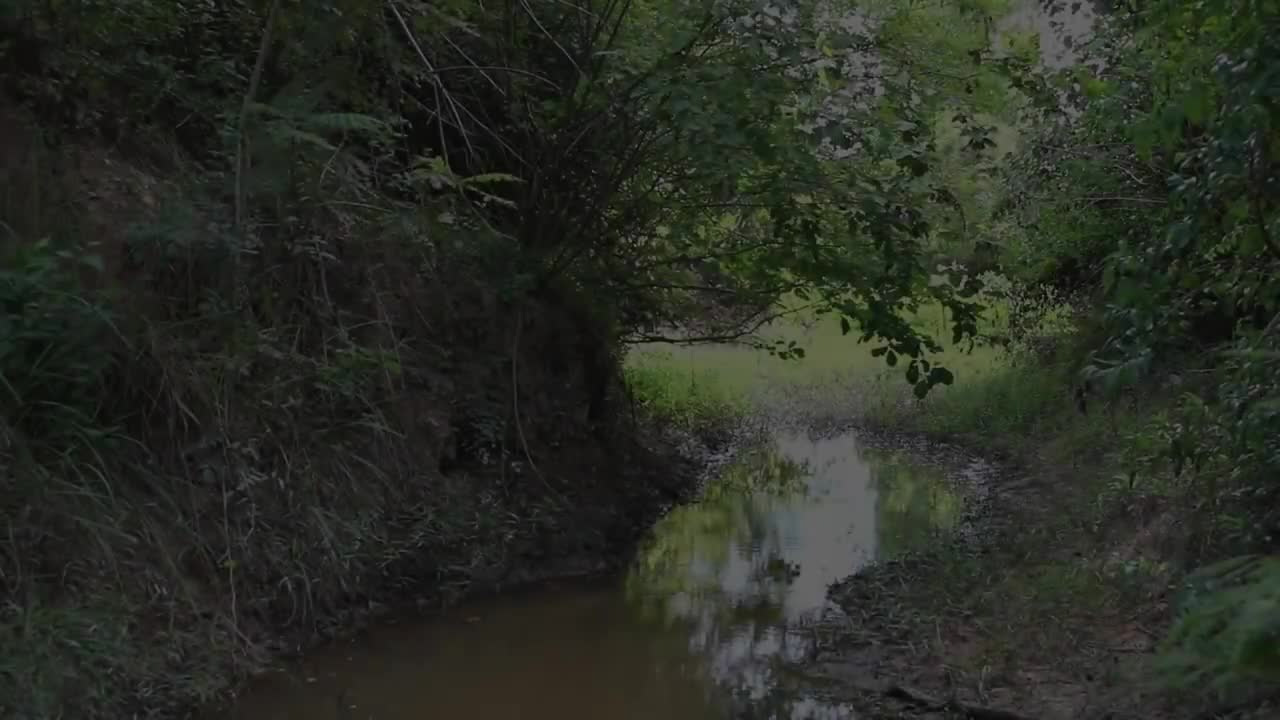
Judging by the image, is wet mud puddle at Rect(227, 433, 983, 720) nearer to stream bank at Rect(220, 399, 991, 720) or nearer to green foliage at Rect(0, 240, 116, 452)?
stream bank at Rect(220, 399, 991, 720)

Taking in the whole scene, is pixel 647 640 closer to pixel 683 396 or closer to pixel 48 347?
pixel 48 347

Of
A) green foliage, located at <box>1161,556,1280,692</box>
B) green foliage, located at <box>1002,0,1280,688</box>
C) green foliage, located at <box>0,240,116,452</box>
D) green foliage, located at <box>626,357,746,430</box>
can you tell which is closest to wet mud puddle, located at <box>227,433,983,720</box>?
green foliage, located at <box>0,240,116,452</box>

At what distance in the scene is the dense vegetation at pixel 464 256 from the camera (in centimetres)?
506

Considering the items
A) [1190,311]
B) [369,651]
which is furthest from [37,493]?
[1190,311]

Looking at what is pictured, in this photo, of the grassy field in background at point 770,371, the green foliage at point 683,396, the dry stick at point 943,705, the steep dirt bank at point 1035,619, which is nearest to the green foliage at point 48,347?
the steep dirt bank at point 1035,619

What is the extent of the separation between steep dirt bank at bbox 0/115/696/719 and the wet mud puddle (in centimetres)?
31

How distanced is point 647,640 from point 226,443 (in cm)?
292

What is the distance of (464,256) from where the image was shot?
29.9 feet

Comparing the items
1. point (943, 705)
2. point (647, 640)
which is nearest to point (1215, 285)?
point (943, 705)

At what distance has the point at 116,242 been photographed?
6484 mm

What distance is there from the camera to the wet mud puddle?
6266 millimetres

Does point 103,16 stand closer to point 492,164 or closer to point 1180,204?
point 492,164

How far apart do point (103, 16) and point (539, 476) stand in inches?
179

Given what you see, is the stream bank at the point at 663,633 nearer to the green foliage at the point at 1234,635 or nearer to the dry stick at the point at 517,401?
the dry stick at the point at 517,401
